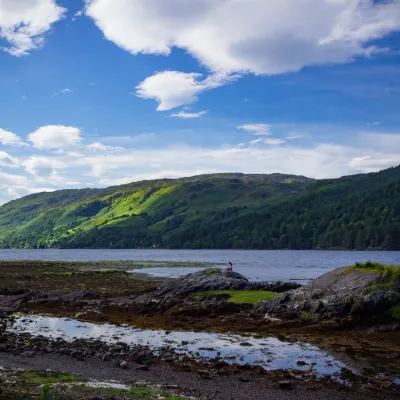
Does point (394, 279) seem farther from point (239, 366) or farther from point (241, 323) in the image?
point (239, 366)

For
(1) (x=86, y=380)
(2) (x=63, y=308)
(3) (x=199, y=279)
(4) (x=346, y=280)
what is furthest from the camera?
(3) (x=199, y=279)

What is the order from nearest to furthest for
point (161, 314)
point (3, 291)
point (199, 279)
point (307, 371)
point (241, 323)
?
point (307, 371), point (241, 323), point (161, 314), point (199, 279), point (3, 291)

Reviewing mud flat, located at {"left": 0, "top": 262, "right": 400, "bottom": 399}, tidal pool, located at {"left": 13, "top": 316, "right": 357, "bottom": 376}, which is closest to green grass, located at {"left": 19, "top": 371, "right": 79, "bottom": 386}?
mud flat, located at {"left": 0, "top": 262, "right": 400, "bottom": 399}

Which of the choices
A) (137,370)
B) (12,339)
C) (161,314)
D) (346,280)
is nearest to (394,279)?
(346,280)

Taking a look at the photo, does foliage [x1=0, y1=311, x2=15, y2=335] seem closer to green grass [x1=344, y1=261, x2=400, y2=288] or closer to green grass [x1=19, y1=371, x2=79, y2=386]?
green grass [x1=19, y1=371, x2=79, y2=386]

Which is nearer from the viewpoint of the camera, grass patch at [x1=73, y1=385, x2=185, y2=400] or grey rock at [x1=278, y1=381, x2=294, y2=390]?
grass patch at [x1=73, y1=385, x2=185, y2=400]

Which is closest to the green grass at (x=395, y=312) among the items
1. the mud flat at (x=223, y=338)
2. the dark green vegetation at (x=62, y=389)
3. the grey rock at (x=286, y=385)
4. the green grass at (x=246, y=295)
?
the mud flat at (x=223, y=338)

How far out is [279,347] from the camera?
2462cm

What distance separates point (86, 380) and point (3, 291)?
124 ft

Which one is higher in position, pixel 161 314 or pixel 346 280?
Answer: pixel 346 280

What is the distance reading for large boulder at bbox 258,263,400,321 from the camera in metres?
30.6

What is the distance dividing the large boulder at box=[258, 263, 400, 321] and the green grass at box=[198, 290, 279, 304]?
1.83m

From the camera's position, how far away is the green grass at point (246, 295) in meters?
37.4

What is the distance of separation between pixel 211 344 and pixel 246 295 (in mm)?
13867
